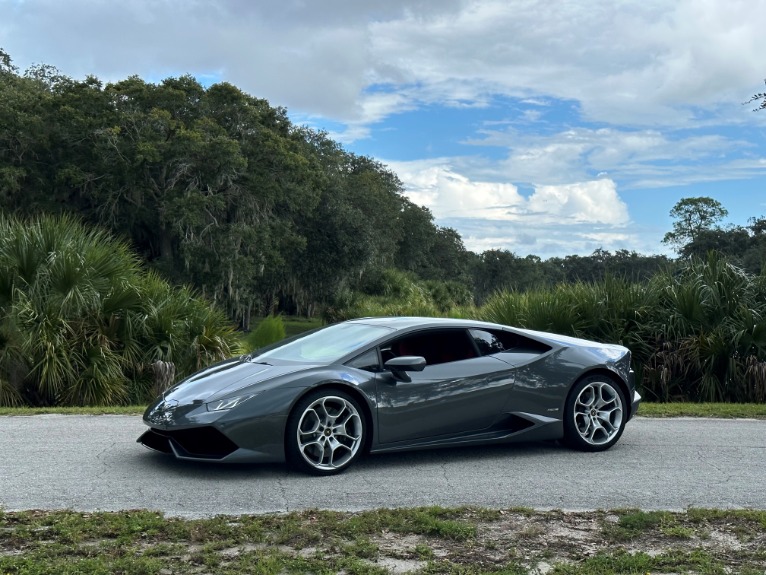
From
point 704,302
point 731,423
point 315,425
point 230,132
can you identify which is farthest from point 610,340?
point 230,132

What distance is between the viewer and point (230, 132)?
4034 cm

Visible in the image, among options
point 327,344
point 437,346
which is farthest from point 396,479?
point 327,344

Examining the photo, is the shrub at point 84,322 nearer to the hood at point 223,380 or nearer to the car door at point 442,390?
the hood at point 223,380

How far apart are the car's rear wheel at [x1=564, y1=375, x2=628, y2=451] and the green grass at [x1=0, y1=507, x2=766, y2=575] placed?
88.0 inches

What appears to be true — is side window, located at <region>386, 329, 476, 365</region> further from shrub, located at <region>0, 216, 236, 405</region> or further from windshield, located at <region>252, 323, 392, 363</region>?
shrub, located at <region>0, 216, 236, 405</region>

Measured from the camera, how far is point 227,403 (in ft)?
21.4

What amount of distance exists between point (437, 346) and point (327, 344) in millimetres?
966

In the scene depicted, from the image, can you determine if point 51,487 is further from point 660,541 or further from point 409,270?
point 409,270

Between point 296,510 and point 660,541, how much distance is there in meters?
2.24

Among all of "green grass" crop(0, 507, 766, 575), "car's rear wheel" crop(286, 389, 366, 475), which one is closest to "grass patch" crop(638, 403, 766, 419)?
"car's rear wheel" crop(286, 389, 366, 475)

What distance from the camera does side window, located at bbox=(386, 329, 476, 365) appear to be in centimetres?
740

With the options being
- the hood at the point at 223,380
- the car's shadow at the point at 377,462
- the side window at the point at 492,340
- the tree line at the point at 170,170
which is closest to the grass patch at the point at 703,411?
the car's shadow at the point at 377,462

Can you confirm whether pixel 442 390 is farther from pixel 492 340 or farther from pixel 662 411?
pixel 662 411

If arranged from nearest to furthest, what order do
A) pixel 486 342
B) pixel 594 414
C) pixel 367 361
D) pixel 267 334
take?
1. pixel 367 361
2. pixel 486 342
3. pixel 594 414
4. pixel 267 334
